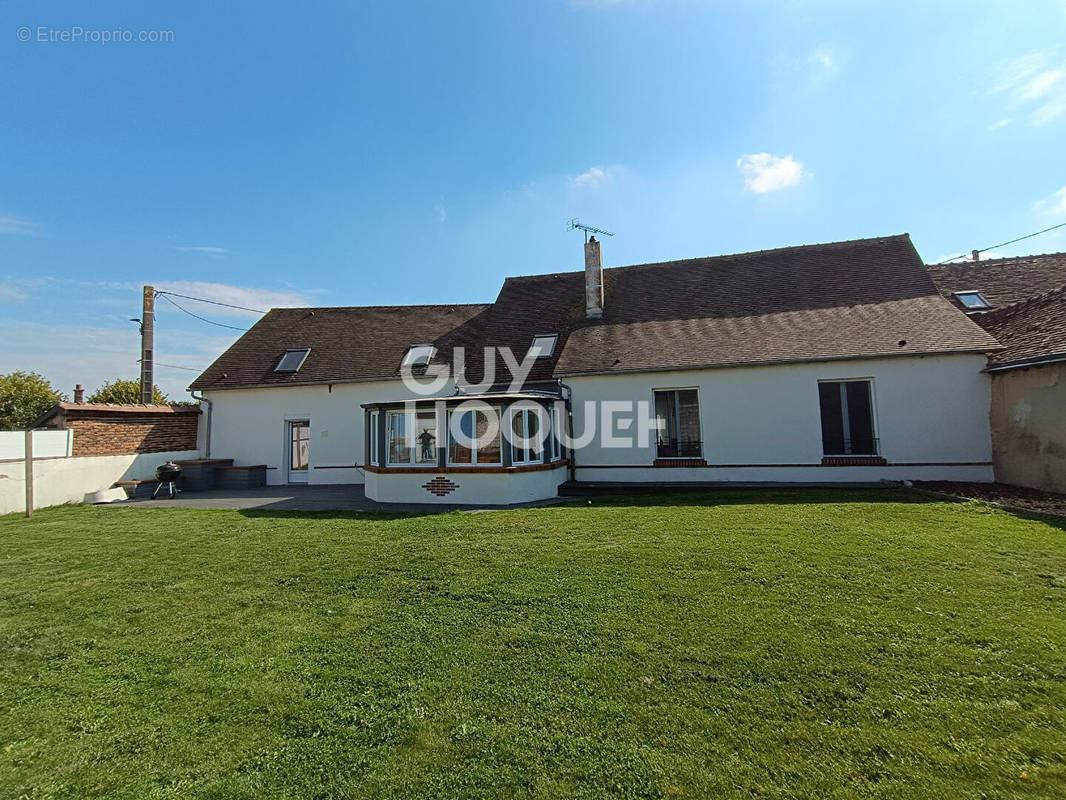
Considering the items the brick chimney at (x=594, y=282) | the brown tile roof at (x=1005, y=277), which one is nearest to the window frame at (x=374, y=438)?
the brick chimney at (x=594, y=282)

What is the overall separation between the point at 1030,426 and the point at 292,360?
64.3 feet

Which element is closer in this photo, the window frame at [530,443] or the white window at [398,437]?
Result: the window frame at [530,443]

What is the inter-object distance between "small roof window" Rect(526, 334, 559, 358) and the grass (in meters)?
8.99

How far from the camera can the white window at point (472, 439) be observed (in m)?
10.4

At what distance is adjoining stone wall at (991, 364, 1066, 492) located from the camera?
834 centimetres

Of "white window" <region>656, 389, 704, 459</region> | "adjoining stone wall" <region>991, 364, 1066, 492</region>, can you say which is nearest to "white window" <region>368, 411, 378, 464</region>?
"white window" <region>656, 389, 704, 459</region>

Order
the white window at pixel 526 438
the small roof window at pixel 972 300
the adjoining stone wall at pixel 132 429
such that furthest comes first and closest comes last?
the small roof window at pixel 972 300
the adjoining stone wall at pixel 132 429
the white window at pixel 526 438

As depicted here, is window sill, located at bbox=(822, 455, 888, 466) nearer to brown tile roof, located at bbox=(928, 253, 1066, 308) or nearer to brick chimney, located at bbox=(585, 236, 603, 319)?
brown tile roof, located at bbox=(928, 253, 1066, 308)

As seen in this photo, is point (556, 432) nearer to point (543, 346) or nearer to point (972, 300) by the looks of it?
point (543, 346)

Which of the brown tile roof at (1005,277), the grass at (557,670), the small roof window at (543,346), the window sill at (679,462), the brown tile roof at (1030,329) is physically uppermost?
the brown tile roof at (1005,277)

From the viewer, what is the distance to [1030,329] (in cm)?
997

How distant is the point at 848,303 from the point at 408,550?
41.0ft

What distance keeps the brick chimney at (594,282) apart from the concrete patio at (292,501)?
6495 millimetres

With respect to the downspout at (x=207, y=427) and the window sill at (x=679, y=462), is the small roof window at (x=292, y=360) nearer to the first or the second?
the downspout at (x=207, y=427)
